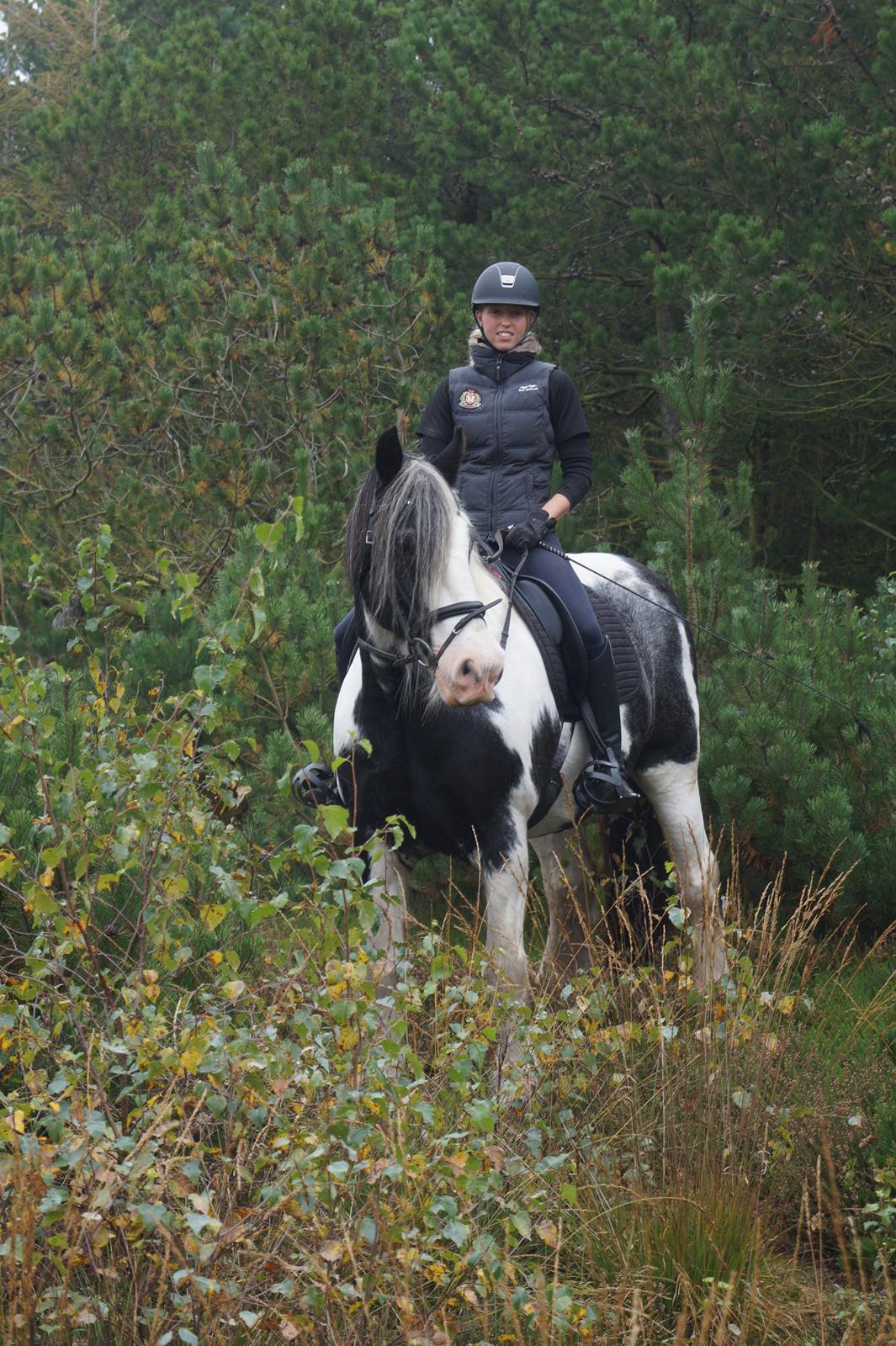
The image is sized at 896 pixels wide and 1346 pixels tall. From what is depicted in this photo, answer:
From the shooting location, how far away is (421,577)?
4125 mm

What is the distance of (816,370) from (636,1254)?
9416 millimetres

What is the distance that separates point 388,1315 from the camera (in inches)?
123

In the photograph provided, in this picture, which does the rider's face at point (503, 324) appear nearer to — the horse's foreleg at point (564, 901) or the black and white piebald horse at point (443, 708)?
the black and white piebald horse at point (443, 708)

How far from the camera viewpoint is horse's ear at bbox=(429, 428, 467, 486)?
448cm

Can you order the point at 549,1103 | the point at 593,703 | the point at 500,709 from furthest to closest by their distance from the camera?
the point at 593,703 → the point at 500,709 → the point at 549,1103

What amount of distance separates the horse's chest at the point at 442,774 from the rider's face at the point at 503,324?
1552 mm

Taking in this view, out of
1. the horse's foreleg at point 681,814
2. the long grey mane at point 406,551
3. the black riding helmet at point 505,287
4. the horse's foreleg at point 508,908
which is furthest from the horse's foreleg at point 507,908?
the black riding helmet at point 505,287

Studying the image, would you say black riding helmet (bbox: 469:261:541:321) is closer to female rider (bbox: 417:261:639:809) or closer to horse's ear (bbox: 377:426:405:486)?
female rider (bbox: 417:261:639:809)

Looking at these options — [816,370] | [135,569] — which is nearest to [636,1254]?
[135,569]

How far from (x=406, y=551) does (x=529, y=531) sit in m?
0.88

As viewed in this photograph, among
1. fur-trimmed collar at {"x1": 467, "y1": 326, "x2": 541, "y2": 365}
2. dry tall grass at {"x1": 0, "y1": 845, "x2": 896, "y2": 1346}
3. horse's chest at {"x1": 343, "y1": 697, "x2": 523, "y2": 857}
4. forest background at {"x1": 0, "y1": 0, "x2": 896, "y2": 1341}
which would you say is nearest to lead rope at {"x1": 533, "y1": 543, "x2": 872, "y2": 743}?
forest background at {"x1": 0, "y1": 0, "x2": 896, "y2": 1341}

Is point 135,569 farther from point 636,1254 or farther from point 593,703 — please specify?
point 636,1254

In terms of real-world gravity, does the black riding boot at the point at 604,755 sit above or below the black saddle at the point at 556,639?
below

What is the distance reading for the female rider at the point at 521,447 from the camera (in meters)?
5.06
